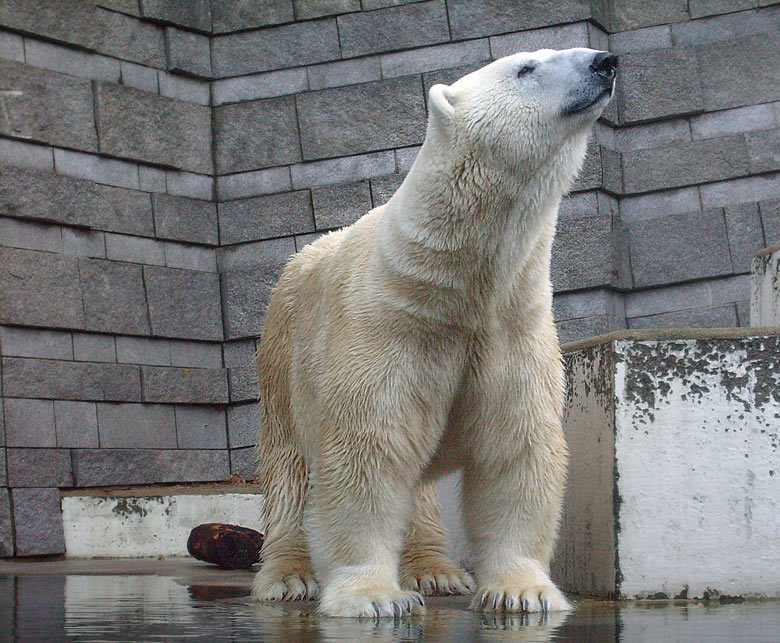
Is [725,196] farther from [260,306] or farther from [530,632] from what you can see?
[530,632]

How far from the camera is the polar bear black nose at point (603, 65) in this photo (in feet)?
11.5

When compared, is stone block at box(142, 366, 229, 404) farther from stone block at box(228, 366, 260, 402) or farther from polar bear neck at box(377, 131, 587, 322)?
polar bear neck at box(377, 131, 587, 322)

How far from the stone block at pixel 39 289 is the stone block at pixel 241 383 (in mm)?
1186

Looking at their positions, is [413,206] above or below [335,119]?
below

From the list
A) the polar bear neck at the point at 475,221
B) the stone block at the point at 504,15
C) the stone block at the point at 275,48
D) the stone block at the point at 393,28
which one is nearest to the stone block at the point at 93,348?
the stone block at the point at 275,48

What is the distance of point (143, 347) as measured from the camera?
27.0 ft

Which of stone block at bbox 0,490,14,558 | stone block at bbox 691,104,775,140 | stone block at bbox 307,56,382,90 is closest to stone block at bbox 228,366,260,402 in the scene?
stone block at bbox 0,490,14,558

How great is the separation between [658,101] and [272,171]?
2.75m

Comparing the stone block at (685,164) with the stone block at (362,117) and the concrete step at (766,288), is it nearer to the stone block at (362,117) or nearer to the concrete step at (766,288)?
the stone block at (362,117)

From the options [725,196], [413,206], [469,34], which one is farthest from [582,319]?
[413,206]

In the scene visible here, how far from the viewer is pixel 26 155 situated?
7727 millimetres

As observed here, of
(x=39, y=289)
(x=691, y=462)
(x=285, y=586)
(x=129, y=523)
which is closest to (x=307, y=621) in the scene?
(x=285, y=586)

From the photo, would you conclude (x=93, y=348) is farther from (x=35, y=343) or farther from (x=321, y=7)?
(x=321, y=7)

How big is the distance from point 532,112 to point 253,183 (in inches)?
212
